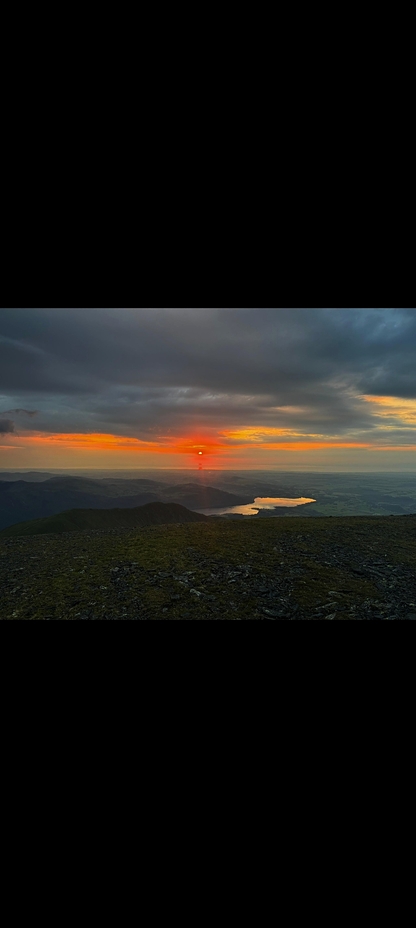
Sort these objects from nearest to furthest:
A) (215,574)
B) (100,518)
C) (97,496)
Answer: (215,574)
(97,496)
(100,518)

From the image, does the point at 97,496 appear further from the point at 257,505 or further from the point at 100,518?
the point at 257,505

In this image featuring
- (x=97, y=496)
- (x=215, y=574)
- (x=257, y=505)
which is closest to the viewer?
(x=215, y=574)

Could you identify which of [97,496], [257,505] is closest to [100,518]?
[97,496]

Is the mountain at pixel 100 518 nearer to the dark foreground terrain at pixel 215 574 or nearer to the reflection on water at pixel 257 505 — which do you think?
the reflection on water at pixel 257 505

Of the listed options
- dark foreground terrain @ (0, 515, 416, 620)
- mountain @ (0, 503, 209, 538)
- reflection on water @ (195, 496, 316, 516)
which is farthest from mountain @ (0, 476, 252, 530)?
dark foreground terrain @ (0, 515, 416, 620)

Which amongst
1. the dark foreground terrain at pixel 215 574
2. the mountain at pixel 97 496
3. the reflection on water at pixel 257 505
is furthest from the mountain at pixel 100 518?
the dark foreground terrain at pixel 215 574
